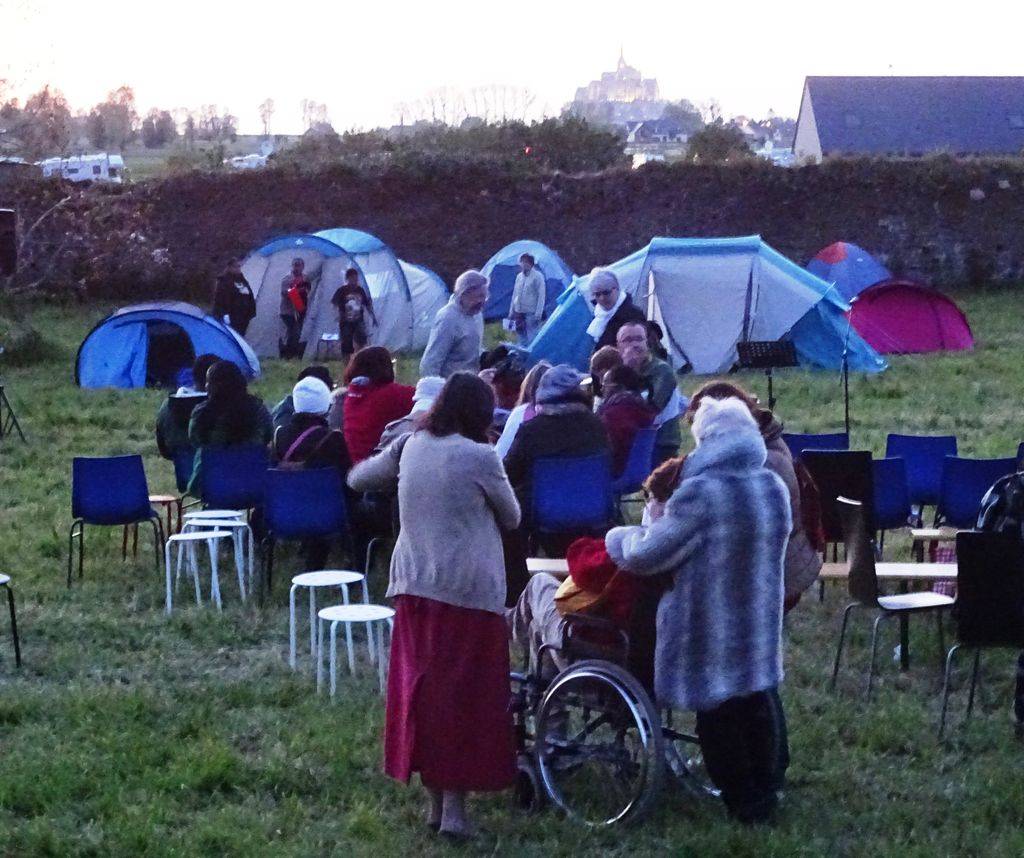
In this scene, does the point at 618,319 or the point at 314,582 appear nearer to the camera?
the point at 314,582

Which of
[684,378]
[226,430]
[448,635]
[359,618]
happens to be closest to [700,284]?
[684,378]

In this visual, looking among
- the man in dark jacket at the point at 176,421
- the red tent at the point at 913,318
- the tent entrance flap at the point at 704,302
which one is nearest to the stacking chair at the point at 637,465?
the man in dark jacket at the point at 176,421

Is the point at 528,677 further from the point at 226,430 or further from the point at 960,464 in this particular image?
the point at 226,430

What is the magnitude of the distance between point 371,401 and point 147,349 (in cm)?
877

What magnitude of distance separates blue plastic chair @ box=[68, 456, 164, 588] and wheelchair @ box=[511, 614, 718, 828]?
373 centimetres

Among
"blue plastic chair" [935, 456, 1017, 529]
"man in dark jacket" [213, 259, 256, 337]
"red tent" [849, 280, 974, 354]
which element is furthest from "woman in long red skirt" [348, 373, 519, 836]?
"red tent" [849, 280, 974, 354]

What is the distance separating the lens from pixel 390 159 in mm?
24297

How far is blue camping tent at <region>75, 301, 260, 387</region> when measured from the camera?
15812 mm

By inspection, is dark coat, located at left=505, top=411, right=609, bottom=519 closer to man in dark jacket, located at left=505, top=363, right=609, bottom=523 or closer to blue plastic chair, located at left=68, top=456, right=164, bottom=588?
man in dark jacket, located at left=505, top=363, right=609, bottom=523

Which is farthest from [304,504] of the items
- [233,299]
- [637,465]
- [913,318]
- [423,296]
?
[423,296]

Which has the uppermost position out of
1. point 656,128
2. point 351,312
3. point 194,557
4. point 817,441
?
point 656,128

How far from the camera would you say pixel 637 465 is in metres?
8.35

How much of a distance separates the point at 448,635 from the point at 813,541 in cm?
153

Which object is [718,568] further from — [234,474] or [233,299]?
[233,299]
